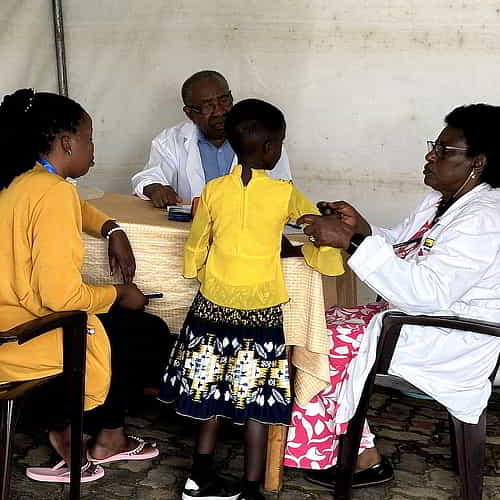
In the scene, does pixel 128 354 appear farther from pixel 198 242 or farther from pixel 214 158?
pixel 214 158

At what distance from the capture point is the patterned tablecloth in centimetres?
283

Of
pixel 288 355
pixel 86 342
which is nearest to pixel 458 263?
pixel 288 355

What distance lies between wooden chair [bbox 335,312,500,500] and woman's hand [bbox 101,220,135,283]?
92 cm

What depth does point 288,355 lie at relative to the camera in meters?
2.95

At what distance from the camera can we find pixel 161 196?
3455mm

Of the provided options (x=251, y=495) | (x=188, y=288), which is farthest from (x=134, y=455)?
(x=188, y=288)

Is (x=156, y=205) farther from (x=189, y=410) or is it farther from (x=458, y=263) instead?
(x=458, y=263)

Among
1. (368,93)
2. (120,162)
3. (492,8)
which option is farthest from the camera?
(120,162)

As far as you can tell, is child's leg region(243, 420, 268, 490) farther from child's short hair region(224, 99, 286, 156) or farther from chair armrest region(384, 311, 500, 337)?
child's short hair region(224, 99, 286, 156)

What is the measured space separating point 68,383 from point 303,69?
7.75ft

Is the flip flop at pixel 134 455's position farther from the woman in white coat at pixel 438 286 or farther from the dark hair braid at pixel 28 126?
the dark hair braid at pixel 28 126

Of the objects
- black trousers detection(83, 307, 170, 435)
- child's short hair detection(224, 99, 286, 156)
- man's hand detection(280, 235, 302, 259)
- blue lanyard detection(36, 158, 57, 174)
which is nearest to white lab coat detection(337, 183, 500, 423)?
man's hand detection(280, 235, 302, 259)

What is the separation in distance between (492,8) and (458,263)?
71.0 inches

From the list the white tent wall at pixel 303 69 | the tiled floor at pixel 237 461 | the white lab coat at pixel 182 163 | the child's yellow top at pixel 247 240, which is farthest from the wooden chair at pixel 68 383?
the white tent wall at pixel 303 69
